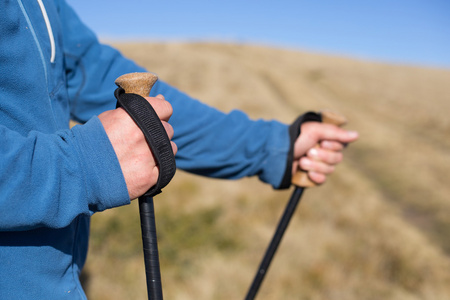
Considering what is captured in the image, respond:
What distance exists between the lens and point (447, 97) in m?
30.3

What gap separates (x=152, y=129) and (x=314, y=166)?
1.22 m

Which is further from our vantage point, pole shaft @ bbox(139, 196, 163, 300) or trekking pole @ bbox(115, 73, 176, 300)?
pole shaft @ bbox(139, 196, 163, 300)

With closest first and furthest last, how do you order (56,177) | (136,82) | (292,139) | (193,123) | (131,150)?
(56,177) < (131,150) < (136,82) < (193,123) < (292,139)

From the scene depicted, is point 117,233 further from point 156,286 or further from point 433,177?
point 433,177

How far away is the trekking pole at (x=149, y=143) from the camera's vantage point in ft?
3.77

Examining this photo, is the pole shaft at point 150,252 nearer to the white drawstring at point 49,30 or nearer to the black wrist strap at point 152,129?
the black wrist strap at point 152,129

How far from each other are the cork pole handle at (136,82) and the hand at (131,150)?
0.11 meters

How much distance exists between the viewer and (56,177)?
101 centimetres

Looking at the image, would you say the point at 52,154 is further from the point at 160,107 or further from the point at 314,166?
the point at 314,166

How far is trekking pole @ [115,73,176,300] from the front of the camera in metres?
1.15

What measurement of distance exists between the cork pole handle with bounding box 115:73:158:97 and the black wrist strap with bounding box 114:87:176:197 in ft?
0.18

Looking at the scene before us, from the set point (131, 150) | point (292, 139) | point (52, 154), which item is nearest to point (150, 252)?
point (131, 150)

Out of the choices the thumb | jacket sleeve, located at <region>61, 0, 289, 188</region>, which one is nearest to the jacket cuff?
jacket sleeve, located at <region>61, 0, 289, 188</region>

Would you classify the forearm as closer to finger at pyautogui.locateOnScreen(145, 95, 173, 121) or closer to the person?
the person
